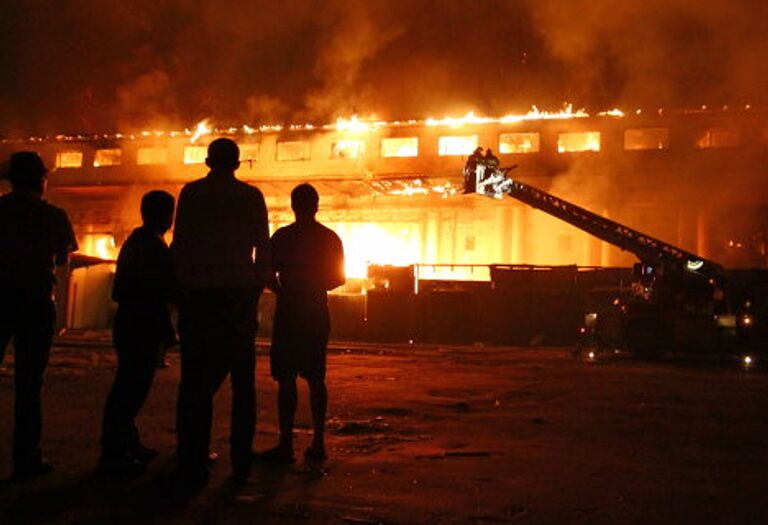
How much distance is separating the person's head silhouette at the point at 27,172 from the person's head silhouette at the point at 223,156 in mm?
945

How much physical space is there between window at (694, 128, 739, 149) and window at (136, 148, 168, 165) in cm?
2319

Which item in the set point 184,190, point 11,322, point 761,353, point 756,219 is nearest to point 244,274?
point 184,190

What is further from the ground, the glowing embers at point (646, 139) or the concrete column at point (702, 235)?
the glowing embers at point (646, 139)

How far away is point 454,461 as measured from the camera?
4738mm

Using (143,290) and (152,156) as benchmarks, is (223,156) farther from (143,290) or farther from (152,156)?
(152,156)

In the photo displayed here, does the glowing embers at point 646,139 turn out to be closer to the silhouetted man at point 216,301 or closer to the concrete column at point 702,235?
the concrete column at point 702,235

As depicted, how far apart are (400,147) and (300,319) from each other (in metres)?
30.8

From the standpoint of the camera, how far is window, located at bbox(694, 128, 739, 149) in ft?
100

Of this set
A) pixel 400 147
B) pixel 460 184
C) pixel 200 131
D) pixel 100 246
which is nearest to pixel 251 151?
pixel 200 131

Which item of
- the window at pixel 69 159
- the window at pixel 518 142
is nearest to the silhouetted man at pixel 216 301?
the window at pixel 518 142

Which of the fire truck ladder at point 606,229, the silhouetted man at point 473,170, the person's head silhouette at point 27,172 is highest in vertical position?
the silhouetted man at point 473,170

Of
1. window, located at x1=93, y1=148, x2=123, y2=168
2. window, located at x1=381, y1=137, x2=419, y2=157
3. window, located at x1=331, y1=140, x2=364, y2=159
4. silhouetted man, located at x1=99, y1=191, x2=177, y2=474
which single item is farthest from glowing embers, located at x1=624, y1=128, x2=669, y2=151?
silhouetted man, located at x1=99, y1=191, x2=177, y2=474

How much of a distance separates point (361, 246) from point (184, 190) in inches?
1194

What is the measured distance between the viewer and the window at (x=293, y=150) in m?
36.1
